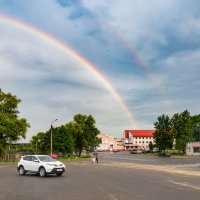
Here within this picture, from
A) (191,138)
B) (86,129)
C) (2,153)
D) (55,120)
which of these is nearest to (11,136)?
(2,153)

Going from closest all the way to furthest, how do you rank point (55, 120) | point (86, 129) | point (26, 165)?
point (26, 165), point (55, 120), point (86, 129)

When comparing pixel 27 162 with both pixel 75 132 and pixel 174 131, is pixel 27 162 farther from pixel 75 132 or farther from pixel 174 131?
pixel 174 131

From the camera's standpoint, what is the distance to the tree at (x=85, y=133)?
85.7m

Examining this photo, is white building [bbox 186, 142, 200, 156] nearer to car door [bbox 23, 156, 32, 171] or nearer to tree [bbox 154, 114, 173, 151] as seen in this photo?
tree [bbox 154, 114, 173, 151]

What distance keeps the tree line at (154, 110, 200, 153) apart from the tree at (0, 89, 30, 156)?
4913 centimetres

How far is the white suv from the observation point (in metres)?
26.4

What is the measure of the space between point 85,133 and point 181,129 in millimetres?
30898

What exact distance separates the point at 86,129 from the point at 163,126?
28.3m

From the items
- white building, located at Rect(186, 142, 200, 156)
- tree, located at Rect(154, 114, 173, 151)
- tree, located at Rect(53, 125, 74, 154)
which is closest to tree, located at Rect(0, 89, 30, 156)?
tree, located at Rect(53, 125, 74, 154)

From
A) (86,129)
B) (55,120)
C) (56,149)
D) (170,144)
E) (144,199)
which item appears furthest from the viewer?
(170,144)

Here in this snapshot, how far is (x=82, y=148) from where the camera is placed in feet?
289

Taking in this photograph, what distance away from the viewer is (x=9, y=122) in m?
61.7

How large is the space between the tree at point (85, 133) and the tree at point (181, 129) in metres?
25.7

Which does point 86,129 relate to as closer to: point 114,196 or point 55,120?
point 55,120
